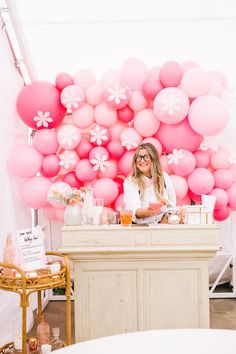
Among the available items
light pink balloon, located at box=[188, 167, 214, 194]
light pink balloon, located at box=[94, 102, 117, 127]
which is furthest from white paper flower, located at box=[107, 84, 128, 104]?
light pink balloon, located at box=[188, 167, 214, 194]

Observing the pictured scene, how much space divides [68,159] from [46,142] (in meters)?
0.23

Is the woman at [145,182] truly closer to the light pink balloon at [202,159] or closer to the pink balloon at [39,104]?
the light pink balloon at [202,159]

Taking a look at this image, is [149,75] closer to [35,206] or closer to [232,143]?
[232,143]

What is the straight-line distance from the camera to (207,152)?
410cm

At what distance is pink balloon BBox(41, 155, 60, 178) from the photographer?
402 cm

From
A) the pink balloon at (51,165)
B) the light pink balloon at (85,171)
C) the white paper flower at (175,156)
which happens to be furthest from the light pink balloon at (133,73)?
the pink balloon at (51,165)

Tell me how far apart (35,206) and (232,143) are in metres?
1.75

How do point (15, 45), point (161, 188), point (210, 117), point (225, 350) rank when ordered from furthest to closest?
point (15, 45), point (210, 117), point (161, 188), point (225, 350)

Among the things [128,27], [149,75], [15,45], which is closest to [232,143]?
[149,75]

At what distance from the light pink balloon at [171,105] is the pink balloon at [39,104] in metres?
0.83

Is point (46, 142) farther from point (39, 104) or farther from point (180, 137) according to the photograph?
point (180, 137)

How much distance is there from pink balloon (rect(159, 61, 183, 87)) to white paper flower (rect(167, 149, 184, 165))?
0.54 m

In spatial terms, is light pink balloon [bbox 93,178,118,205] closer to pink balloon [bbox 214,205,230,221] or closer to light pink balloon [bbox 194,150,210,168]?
light pink balloon [bbox 194,150,210,168]

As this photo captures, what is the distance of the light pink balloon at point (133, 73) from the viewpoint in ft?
13.1
